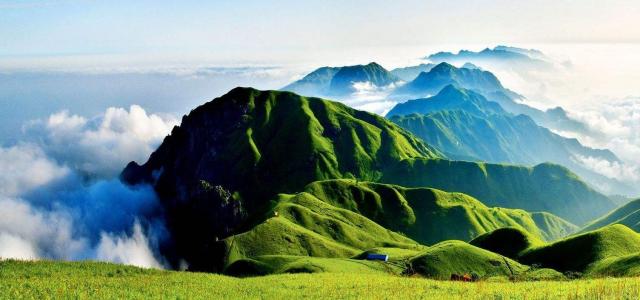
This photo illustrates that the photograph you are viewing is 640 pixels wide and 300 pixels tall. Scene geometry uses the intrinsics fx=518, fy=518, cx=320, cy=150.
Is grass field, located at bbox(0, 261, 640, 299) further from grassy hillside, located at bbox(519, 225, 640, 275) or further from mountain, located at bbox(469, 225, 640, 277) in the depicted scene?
grassy hillside, located at bbox(519, 225, 640, 275)

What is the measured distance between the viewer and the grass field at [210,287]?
3706cm

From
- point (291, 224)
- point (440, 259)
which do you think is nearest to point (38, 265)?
point (440, 259)

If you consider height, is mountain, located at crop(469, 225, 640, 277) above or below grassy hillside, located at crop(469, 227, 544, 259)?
above

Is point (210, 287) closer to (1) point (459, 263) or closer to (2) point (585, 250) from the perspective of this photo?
(1) point (459, 263)

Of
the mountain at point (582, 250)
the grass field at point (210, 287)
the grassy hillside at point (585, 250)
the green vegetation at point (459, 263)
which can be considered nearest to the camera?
the grass field at point (210, 287)

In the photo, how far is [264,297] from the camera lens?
4109 centimetres

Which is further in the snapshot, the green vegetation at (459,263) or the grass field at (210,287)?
the green vegetation at (459,263)

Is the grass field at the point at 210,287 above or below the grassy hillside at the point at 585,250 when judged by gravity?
above

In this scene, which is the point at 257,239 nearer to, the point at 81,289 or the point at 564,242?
the point at 564,242

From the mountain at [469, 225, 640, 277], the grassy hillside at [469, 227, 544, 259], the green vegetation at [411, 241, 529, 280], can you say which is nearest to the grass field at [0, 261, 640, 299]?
the green vegetation at [411, 241, 529, 280]

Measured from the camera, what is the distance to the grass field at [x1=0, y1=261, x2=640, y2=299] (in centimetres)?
3706

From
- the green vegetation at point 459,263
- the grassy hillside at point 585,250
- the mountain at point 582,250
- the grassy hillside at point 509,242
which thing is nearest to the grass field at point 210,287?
the green vegetation at point 459,263

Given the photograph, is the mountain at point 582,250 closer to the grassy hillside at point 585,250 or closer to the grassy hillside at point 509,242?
the grassy hillside at point 585,250

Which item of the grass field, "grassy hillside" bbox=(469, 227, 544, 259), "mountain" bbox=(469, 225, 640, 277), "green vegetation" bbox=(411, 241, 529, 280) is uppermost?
the grass field
